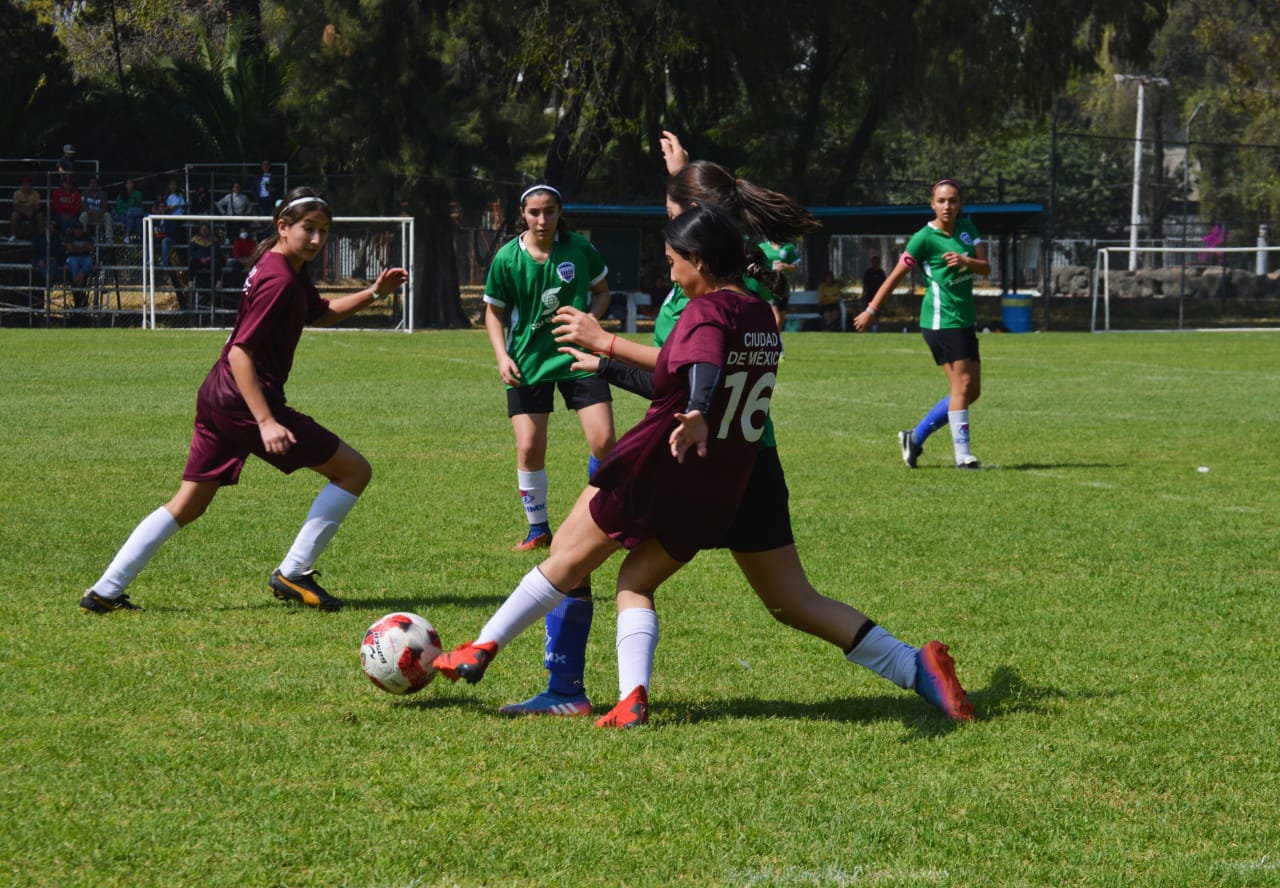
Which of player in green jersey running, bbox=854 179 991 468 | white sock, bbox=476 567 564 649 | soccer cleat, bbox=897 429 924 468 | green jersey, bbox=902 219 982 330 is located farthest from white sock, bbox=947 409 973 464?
white sock, bbox=476 567 564 649

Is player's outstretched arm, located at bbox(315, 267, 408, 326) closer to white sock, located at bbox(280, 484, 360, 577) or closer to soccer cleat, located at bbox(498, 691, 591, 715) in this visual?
white sock, located at bbox(280, 484, 360, 577)

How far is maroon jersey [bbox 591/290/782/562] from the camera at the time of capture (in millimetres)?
4645

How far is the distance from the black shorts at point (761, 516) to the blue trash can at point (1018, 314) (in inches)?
1254

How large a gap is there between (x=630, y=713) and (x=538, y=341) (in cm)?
386

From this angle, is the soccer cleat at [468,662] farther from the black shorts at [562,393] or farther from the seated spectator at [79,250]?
the seated spectator at [79,250]

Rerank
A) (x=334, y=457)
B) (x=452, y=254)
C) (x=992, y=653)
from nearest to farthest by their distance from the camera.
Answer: (x=992, y=653)
(x=334, y=457)
(x=452, y=254)

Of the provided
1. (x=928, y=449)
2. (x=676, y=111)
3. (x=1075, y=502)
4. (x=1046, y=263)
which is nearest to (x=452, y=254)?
(x=676, y=111)

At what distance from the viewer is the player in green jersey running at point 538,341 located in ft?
27.5

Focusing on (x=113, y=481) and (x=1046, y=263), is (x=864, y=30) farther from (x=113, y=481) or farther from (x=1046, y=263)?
(x=113, y=481)

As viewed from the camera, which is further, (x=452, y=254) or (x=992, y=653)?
(x=452, y=254)

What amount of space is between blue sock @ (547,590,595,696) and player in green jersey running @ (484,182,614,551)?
3125 mm

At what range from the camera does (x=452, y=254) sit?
3412 cm

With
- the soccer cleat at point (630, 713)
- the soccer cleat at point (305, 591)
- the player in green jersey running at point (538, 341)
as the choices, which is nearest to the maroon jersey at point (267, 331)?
the soccer cleat at point (305, 591)

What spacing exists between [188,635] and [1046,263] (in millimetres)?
32268
